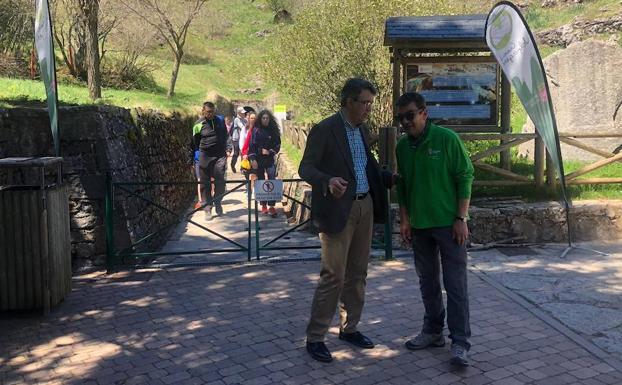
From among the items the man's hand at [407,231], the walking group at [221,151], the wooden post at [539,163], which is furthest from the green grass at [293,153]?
the man's hand at [407,231]

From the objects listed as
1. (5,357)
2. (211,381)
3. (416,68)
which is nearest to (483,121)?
(416,68)

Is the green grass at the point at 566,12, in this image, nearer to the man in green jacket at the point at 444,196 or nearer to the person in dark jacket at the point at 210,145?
the person in dark jacket at the point at 210,145

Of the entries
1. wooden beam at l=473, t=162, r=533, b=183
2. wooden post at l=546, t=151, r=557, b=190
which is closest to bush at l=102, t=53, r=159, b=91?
wooden beam at l=473, t=162, r=533, b=183

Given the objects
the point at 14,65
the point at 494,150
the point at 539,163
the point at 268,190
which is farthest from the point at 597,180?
the point at 14,65

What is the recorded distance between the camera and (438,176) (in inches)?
154

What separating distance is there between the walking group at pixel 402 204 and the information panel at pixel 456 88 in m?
4.50

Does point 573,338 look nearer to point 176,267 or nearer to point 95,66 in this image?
point 176,267

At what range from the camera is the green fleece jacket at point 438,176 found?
152 inches

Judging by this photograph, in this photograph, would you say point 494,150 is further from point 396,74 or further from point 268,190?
point 268,190

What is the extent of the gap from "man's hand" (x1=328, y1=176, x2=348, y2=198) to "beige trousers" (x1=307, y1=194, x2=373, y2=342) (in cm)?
28

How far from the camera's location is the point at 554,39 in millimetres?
31172

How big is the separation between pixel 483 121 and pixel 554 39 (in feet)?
84.9

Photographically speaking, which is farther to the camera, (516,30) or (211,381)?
(516,30)

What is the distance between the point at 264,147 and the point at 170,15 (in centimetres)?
2132
